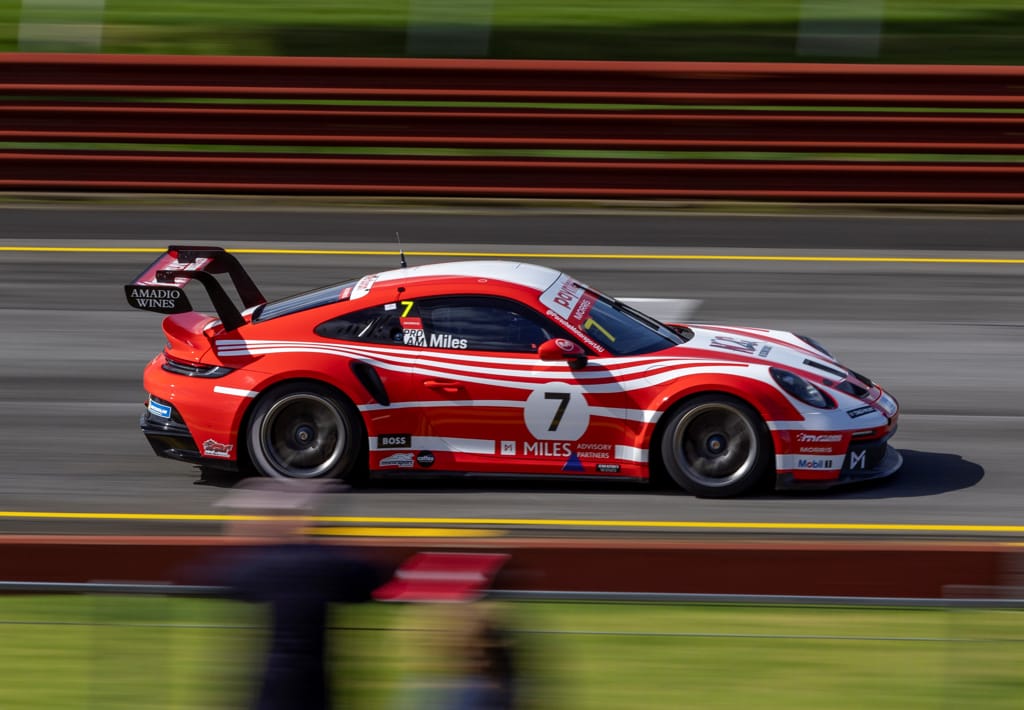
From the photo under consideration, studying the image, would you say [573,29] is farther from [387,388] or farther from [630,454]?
[630,454]

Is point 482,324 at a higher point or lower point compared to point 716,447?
higher

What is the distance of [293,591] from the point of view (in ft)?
14.1

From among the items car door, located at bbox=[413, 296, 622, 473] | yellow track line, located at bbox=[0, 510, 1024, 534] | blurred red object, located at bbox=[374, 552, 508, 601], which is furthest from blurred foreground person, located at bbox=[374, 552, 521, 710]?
car door, located at bbox=[413, 296, 622, 473]

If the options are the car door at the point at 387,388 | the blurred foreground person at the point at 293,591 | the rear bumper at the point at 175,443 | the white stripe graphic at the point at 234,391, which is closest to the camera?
the blurred foreground person at the point at 293,591

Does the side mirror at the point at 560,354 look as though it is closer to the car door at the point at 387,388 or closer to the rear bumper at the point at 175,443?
the car door at the point at 387,388

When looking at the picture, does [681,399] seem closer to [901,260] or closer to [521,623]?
[521,623]

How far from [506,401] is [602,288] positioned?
204 inches

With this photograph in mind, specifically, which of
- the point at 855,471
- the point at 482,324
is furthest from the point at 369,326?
Answer: the point at 855,471

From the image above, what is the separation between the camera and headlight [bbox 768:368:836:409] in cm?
889

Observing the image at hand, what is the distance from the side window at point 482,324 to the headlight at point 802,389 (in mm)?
1322

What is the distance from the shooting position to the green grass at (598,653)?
4320 millimetres

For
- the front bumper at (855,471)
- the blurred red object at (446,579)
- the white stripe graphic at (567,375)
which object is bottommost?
the front bumper at (855,471)

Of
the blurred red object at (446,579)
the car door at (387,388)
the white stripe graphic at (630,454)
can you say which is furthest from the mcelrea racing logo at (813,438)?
the blurred red object at (446,579)

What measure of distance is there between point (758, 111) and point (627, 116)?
56.7 inches
